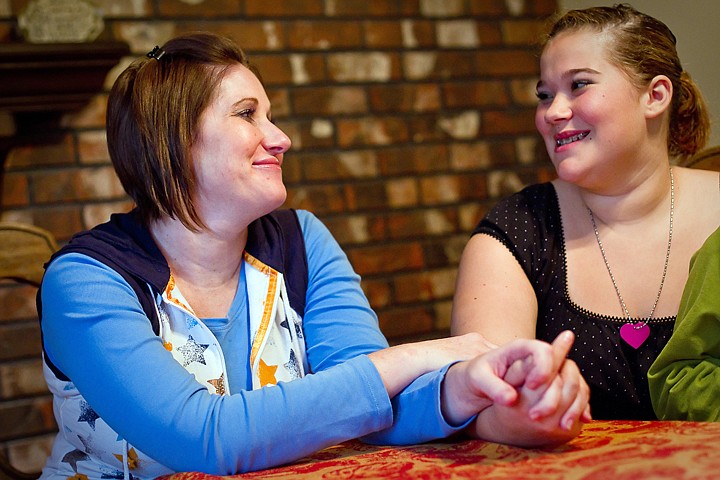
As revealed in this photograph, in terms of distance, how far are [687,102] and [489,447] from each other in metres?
1.02

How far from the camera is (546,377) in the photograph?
43.1 inches

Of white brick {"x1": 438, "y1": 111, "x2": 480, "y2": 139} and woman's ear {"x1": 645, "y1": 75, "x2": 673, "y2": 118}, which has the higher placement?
white brick {"x1": 438, "y1": 111, "x2": 480, "y2": 139}

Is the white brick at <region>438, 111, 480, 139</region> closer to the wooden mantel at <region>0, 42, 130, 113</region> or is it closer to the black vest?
the wooden mantel at <region>0, 42, 130, 113</region>

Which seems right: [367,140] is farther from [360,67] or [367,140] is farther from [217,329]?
[217,329]

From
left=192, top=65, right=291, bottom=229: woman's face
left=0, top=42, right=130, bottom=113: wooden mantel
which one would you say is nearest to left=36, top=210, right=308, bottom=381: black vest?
left=192, top=65, right=291, bottom=229: woman's face

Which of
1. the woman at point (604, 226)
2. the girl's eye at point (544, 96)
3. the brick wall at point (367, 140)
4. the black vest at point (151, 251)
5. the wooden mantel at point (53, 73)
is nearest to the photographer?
the black vest at point (151, 251)

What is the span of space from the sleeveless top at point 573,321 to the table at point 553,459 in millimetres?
353

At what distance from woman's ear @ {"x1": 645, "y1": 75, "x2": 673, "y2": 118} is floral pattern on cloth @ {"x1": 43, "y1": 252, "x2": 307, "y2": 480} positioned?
32.6 inches

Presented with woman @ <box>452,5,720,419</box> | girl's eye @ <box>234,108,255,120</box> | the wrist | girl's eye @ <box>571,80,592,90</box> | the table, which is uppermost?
girl's eye @ <box>571,80,592,90</box>

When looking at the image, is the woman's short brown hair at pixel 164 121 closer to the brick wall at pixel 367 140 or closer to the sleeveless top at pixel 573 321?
the sleeveless top at pixel 573 321

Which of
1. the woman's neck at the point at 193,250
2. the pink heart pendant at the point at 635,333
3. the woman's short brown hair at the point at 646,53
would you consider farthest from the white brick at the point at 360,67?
the pink heart pendant at the point at 635,333

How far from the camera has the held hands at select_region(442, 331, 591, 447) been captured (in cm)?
110

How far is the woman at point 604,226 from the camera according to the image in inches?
64.9

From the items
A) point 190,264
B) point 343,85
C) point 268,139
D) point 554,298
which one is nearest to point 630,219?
point 554,298
